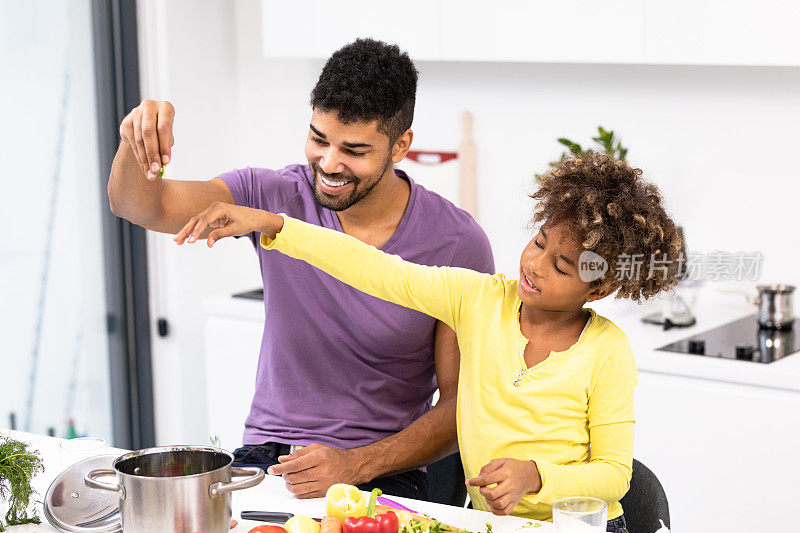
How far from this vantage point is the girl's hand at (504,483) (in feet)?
4.44

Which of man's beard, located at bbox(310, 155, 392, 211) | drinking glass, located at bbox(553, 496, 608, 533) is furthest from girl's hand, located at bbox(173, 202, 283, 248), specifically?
drinking glass, located at bbox(553, 496, 608, 533)

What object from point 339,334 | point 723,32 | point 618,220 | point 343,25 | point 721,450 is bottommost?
point 721,450

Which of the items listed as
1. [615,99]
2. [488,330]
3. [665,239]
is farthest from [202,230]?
[615,99]

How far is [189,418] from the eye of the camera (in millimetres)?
3426

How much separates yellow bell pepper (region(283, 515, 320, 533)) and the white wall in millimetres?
1771

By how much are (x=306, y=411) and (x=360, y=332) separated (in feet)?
0.59

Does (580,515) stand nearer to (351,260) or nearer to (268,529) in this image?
(268,529)

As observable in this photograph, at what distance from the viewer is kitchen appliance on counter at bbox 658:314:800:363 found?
89.8 inches

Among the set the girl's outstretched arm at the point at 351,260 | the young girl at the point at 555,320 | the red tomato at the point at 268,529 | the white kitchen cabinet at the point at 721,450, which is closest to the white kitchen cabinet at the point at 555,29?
the white kitchen cabinet at the point at 721,450

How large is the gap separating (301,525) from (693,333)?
59.9 inches

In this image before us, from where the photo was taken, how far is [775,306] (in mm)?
2488

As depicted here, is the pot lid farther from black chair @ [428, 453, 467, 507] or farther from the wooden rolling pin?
the wooden rolling pin

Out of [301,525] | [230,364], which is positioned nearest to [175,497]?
[301,525]

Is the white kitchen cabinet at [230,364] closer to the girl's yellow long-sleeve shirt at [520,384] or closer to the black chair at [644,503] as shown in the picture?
the girl's yellow long-sleeve shirt at [520,384]
